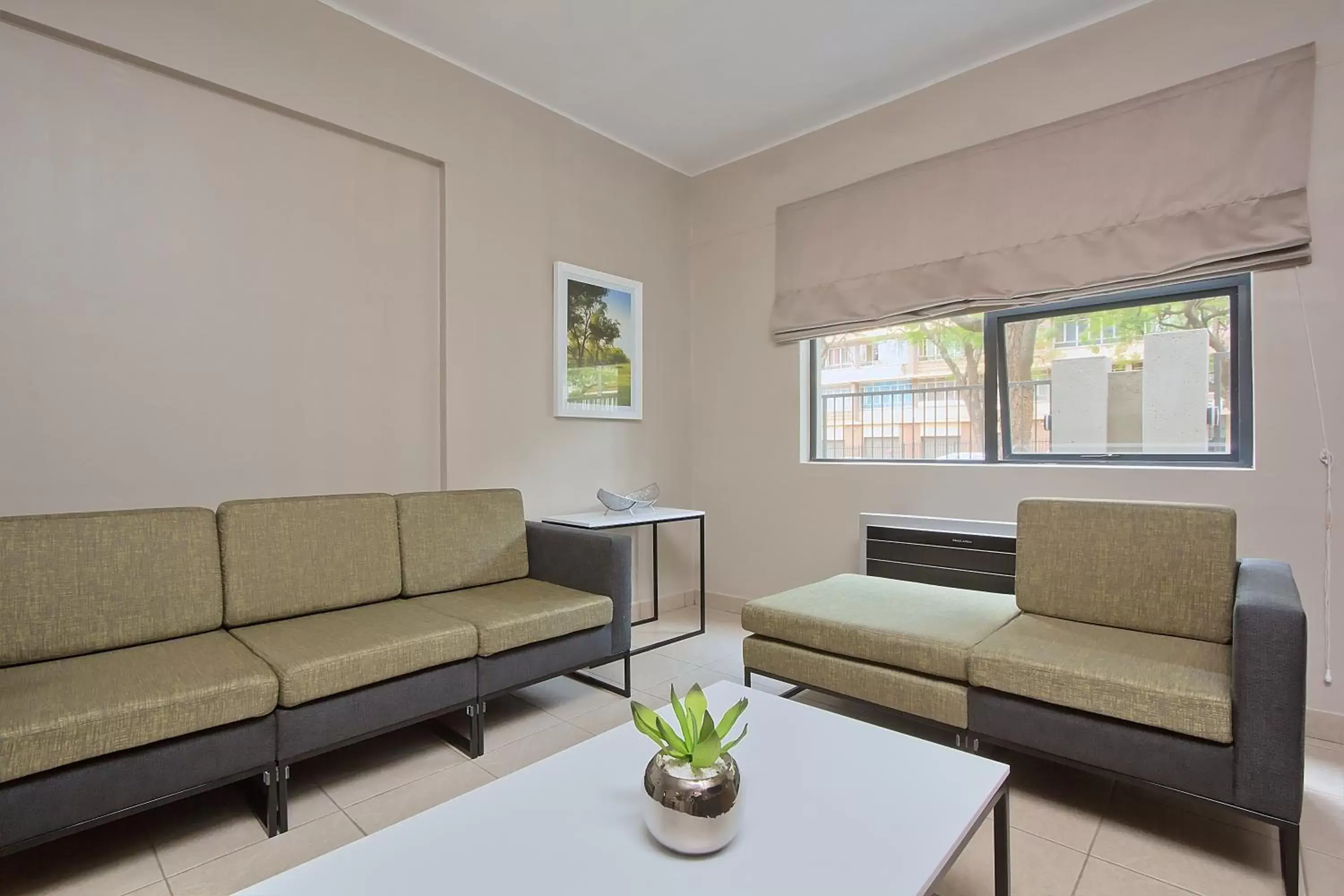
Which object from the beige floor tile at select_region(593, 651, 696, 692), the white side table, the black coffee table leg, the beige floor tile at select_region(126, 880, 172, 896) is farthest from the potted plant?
the white side table

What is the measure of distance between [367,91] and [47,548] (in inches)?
87.7

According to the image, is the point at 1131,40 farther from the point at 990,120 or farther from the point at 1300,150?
the point at 1300,150

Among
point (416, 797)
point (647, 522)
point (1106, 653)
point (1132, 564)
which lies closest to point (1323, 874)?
point (1106, 653)

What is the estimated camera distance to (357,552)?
2.60 m

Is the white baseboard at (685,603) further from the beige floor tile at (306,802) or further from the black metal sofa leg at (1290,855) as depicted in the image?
the black metal sofa leg at (1290,855)

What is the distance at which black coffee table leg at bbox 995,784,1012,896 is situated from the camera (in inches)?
58.0

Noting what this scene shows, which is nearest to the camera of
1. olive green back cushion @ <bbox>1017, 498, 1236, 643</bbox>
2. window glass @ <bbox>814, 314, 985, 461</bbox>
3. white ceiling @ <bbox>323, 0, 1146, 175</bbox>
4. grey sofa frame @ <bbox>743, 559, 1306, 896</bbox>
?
grey sofa frame @ <bbox>743, 559, 1306, 896</bbox>

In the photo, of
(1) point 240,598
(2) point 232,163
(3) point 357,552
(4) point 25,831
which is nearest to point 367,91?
(2) point 232,163

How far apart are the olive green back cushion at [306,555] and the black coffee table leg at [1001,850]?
2.24 metres

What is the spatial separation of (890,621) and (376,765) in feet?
6.18

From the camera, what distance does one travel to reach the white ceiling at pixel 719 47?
115 inches

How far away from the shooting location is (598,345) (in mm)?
4031

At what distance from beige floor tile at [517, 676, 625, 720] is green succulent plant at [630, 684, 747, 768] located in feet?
5.06

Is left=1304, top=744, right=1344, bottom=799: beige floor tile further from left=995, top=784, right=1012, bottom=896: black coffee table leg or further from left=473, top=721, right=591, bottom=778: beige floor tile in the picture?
left=473, top=721, right=591, bottom=778: beige floor tile
